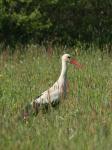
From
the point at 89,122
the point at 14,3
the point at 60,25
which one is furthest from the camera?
the point at 60,25

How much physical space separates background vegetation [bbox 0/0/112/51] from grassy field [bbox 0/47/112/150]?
2.15 meters

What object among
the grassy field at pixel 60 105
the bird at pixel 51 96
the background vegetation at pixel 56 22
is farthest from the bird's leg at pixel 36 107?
the background vegetation at pixel 56 22

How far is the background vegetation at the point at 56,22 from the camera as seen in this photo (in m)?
16.6

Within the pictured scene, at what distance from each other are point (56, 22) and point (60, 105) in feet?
32.8

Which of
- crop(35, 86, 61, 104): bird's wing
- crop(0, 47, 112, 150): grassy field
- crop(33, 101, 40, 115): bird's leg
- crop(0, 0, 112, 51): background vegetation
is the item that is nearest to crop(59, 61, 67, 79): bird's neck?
crop(0, 47, 112, 150): grassy field

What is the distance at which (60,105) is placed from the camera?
27.0 ft

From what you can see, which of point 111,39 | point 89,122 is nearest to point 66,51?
point 111,39

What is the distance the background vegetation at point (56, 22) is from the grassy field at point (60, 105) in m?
2.15

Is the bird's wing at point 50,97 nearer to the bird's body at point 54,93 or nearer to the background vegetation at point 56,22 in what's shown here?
the bird's body at point 54,93

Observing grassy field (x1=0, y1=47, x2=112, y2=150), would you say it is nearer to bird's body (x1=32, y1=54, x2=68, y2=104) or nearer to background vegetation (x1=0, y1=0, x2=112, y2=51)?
bird's body (x1=32, y1=54, x2=68, y2=104)

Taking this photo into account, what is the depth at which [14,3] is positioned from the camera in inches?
651

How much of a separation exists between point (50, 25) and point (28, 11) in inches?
29.6

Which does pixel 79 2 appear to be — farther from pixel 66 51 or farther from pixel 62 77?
pixel 62 77

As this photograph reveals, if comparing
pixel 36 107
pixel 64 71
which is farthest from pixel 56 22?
pixel 36 107
